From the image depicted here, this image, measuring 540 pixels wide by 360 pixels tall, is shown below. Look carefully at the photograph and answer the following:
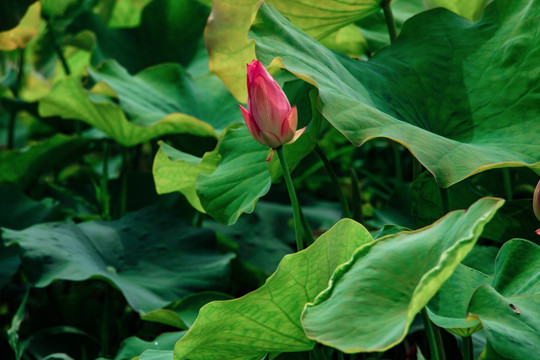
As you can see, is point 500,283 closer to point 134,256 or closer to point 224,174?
point 224,174

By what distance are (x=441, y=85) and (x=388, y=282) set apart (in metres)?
0.45

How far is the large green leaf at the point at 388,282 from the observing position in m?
0.45

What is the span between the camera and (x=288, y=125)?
67cm

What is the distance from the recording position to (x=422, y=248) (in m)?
0.52

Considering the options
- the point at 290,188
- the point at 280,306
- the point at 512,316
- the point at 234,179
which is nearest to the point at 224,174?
the point at 234,179

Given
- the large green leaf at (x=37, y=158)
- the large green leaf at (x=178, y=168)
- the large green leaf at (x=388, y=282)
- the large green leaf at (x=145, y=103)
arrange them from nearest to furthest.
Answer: the large green leaf at (x=388, y=282) < the large green leaf at (x=178, y=168) < the large green leaf at (x=145, y=103) < the large green leaf at (x=37, y=158)

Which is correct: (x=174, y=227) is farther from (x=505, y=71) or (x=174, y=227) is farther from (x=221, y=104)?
(x=505, y=71)

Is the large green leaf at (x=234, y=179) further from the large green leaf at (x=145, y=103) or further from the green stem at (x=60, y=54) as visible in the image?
the green stem at (x=60, y=54)

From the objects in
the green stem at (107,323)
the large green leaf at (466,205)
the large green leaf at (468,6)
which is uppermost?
the large green leaf at (468,6)

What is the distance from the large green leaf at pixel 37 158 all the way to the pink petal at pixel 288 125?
908 millimetres

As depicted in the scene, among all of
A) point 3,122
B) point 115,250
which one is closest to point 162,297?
point 115,250

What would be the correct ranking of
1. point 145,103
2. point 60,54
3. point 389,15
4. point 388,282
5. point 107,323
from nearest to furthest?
point 388,282
point 389,15
point 107,323
point 145,103
point 60,54

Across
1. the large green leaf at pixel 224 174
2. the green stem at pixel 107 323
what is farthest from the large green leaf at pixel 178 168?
the green stem at pixel 107 323

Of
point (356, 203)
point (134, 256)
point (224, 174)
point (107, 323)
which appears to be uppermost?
point (224, 174)
